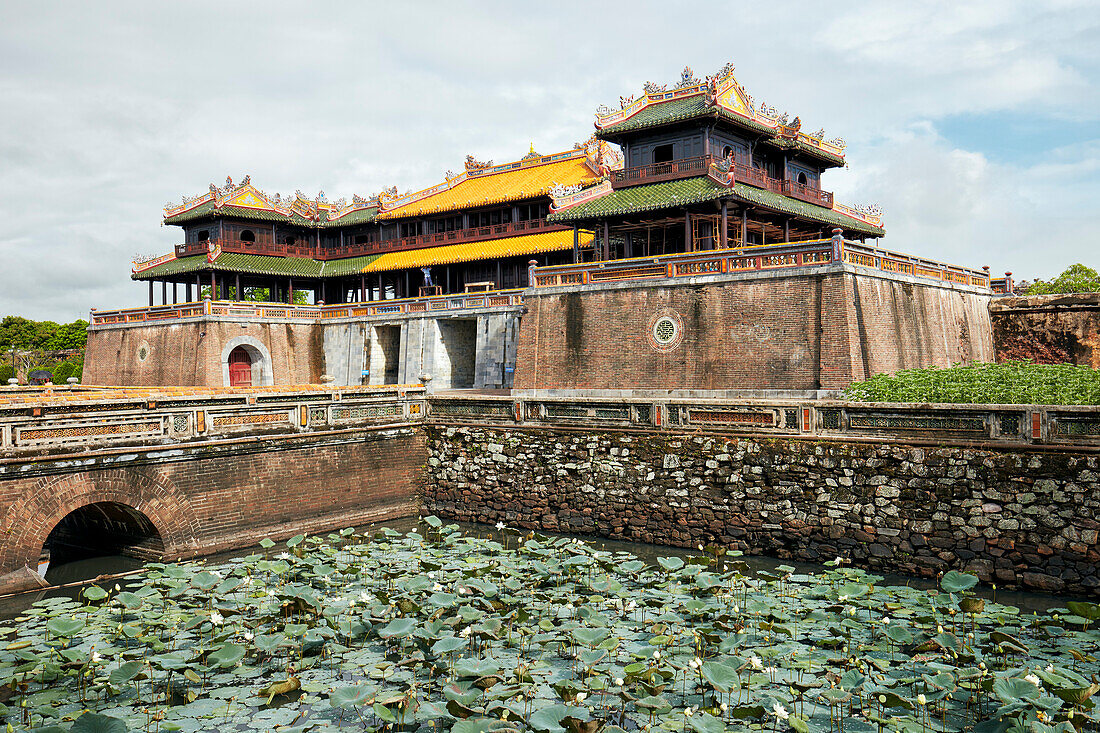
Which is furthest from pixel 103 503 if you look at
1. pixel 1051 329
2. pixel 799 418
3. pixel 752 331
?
pixel 1051 329

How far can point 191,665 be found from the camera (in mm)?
8523

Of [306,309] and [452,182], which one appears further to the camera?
[452,182]

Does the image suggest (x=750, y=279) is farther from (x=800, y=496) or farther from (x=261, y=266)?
(x=261, y=266)

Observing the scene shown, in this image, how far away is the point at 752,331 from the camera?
20031 mm

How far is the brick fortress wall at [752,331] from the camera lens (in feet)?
61.6

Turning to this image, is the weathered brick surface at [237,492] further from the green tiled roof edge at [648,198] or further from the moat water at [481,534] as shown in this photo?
the green tiled roof edge at [648,198]

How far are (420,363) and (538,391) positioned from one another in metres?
8.21

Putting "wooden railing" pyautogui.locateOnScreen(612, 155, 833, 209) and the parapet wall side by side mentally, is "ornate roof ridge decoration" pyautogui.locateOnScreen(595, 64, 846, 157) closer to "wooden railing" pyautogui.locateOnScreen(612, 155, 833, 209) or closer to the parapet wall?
"wooden railing" pyautogui.locateOnScreen(612, 155, 833, 209)

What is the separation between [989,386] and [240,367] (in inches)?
1080

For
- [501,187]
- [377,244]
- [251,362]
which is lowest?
[251,362]

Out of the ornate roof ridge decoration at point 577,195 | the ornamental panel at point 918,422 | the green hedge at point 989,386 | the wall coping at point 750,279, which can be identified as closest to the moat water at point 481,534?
the ornamental panel at point 918,422

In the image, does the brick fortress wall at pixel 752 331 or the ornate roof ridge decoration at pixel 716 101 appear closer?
the brick fortress wall at pixel 752 331

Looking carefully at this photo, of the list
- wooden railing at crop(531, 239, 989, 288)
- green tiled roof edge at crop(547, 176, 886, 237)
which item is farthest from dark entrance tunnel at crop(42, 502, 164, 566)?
green tiled roof edge at crop(547, 176, 886, 237)

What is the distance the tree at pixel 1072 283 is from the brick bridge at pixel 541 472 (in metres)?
23.6
